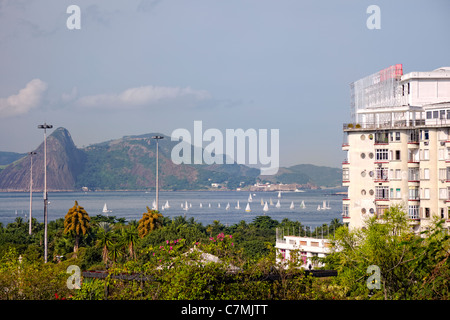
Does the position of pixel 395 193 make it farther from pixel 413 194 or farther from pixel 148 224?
pixel 148 224

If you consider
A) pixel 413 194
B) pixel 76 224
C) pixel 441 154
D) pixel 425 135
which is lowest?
pixel 76 224

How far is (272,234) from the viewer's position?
10006 centimetres

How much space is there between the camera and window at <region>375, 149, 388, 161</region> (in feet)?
200

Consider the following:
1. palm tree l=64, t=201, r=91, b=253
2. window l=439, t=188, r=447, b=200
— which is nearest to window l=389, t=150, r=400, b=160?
window l=439, t=188, r=447, b=200

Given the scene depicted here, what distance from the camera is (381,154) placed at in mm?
61406

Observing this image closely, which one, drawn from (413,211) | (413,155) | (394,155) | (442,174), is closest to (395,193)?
(413,211)

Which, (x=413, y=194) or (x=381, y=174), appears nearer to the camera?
(x=413, y=194)

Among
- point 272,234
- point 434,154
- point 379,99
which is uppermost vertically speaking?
point 379,99

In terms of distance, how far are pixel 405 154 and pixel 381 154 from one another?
2.27 m

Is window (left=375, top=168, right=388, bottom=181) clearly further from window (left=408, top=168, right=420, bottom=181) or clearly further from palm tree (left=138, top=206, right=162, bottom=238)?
palm tree (left=138, top=206, right=162, bottom=238)

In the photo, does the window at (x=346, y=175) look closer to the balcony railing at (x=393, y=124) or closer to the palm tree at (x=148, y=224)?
the balcony railing at (x=393, y=124)
